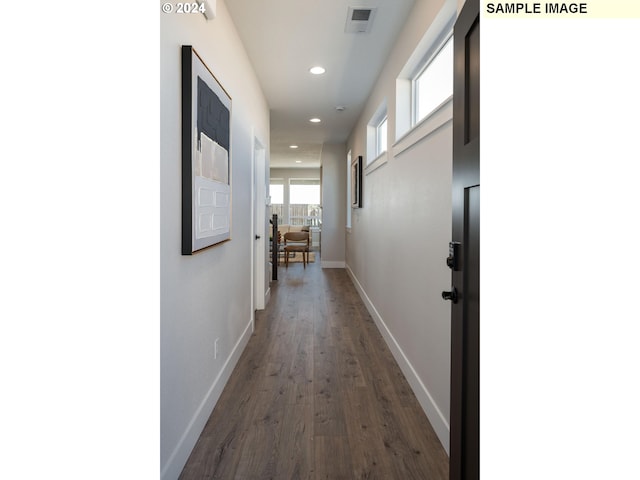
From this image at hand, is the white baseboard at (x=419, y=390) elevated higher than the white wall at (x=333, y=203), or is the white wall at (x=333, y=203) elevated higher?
the white wall at (x=333, y=203)

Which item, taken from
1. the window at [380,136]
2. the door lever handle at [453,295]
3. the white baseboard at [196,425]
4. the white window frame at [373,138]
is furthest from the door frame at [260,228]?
the door lever handle at [453,295]

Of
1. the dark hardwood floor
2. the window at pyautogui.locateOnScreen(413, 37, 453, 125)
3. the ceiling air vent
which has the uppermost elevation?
the ceiling air vent

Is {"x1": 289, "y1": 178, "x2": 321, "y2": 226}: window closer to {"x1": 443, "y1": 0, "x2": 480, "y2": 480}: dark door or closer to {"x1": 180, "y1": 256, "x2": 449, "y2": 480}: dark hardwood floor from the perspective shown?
{"x1": 180, "y1": 256, "x2": 449, "y2": 480}: dark hardwood floor

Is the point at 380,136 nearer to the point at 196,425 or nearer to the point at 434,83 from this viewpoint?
the point at 434,83

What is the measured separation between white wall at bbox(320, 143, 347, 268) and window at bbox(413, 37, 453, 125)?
15.6 feet

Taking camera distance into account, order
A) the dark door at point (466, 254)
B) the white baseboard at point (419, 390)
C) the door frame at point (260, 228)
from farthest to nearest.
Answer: the door frame at point (260, 228), the white baseboard at point (419, 390), the dark door at point (466, 254)

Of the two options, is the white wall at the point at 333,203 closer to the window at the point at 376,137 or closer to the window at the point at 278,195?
the window at the point at 376,137

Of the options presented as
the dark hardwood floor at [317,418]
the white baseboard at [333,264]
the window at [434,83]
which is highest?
the window at [434,83]

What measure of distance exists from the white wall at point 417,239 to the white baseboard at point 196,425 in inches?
46.0

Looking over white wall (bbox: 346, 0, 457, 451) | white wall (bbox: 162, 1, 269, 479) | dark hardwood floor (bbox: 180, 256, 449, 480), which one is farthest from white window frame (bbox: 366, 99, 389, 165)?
dark hardwood floor (bbox: 180, 256, 449, 480)

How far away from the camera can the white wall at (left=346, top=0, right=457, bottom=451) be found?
195 centimetres

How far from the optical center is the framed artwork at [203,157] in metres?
1.68

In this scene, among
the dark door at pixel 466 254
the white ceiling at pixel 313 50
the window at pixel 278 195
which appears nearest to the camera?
the dark door at pixel 466 254
